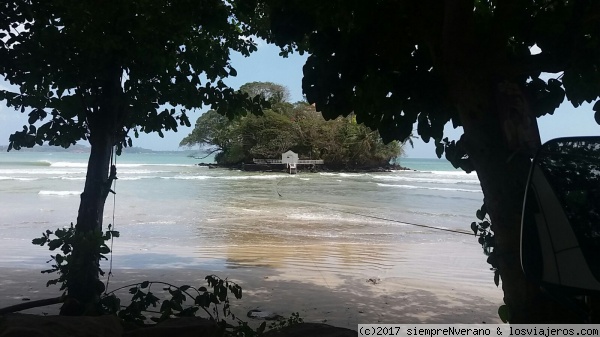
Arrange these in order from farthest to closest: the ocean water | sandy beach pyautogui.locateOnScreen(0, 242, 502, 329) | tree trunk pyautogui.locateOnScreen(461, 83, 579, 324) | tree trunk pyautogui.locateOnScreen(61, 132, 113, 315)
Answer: the ocean water → sandy beach pyautogui.locateOnScreen(0, 242, 502, 329) → tree trunk pyautogui.locateOnScreen(61, 132, 113, 315) → tree trunk pyautogui.locateOnScreen(461, 83, 579, 324)

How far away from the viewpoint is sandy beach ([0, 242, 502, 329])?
4.73m

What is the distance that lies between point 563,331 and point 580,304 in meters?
0.19

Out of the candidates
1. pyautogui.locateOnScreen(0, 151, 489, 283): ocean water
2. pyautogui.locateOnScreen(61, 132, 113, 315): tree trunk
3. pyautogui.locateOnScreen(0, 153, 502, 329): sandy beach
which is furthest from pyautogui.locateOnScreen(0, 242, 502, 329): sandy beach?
pyautogui.locateOnScreen(61, 132, 113, 315): tree trunk

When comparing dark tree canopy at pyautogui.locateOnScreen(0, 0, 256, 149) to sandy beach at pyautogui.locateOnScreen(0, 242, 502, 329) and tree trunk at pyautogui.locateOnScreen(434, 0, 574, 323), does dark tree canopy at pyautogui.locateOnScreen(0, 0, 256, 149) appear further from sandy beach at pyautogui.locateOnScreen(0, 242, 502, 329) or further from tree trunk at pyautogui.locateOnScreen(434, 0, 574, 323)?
tree trunk at pyautogui.locateOnScreen(434, 0, 574, 323)

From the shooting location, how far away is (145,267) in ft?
24.7

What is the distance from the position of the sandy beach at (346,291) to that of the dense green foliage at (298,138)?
3584cm

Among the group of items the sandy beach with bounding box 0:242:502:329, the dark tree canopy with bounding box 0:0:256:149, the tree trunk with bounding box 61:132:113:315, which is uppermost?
the dark tree canopy with bounding box 0:0:256:149

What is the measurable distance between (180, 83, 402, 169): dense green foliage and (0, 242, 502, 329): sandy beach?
35.8 meters

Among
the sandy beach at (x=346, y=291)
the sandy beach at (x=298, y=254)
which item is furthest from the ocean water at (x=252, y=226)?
the sandy beach at (x=346, y=291)

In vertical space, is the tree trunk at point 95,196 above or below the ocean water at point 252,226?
above

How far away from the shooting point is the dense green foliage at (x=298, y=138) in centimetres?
4469

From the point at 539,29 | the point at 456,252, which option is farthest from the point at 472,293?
the point at 539,29

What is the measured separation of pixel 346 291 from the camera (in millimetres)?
5906

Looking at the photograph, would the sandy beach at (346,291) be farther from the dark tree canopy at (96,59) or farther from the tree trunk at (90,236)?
the dark tree canopy at (96,59)
